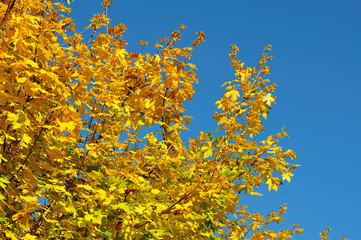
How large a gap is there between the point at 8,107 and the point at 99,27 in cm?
345


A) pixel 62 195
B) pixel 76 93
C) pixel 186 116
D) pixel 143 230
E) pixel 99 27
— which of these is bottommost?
pixel 143 230

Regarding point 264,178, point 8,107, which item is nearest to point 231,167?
point 264,178

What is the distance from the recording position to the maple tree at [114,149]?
362 centimetres

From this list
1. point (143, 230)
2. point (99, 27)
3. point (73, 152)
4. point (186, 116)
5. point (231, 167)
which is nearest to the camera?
point (143, 230)

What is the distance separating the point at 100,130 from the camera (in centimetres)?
567

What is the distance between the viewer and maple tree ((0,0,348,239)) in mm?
3623

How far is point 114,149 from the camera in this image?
4.71 metres

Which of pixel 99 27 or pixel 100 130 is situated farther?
pixel 99 27

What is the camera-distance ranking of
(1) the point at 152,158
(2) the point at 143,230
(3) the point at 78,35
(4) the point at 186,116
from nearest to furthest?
(2) the point at 143,230, (1) the point at 152,158, (4) the point at 186,116, (3) the point at 78,35

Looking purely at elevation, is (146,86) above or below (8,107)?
above

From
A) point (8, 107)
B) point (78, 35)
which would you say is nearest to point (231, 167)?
point (8, 107)

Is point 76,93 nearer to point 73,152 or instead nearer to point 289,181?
point 73,152

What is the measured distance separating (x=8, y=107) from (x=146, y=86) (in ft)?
6.54

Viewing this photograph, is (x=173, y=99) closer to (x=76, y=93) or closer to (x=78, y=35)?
(x=76, y=93)
